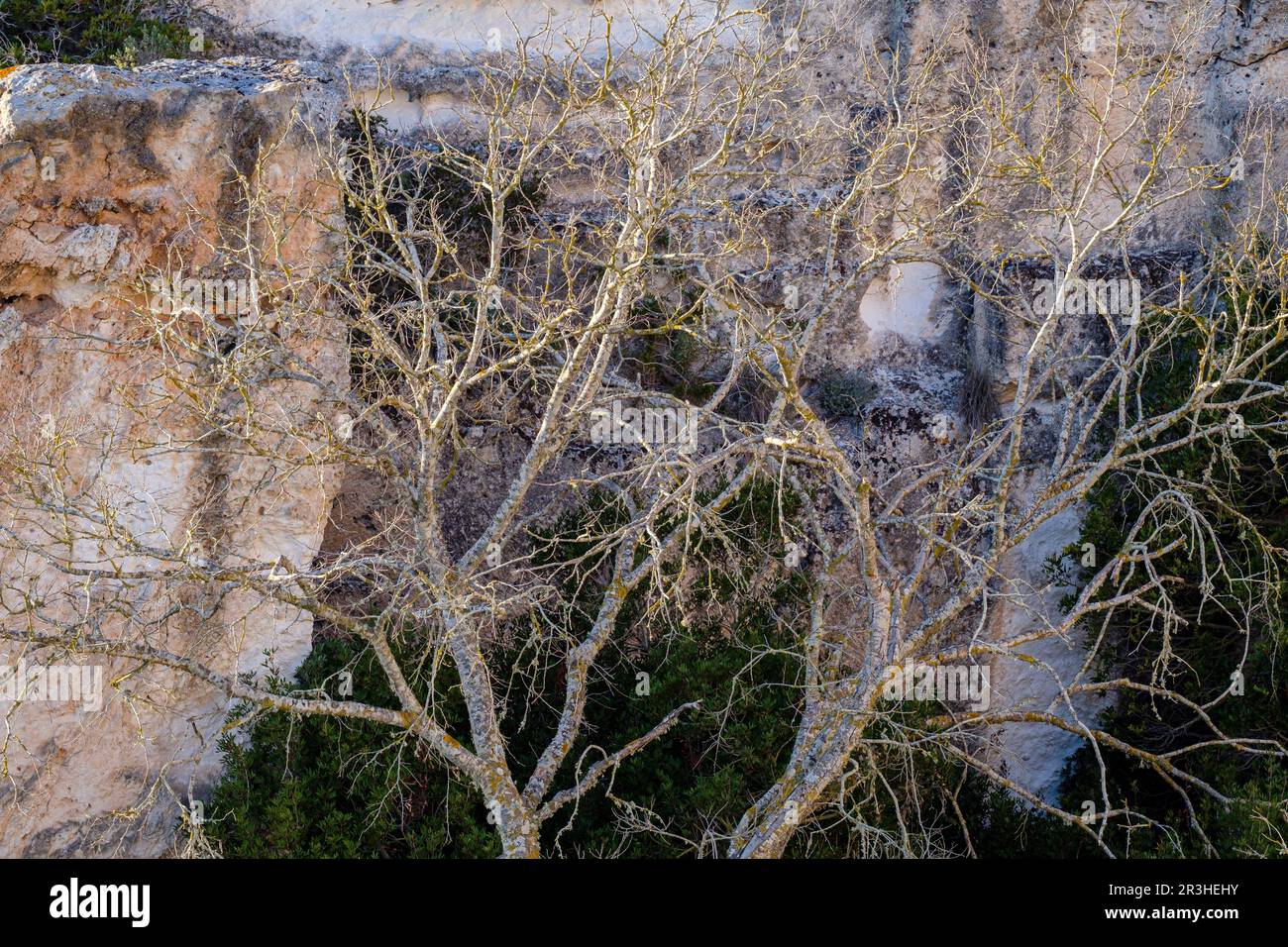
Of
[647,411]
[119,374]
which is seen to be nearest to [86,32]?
[119,374]

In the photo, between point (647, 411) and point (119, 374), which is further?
point (647, 411)

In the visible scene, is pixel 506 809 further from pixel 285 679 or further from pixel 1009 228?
pixel 1009 228

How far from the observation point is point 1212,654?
34.2 ft

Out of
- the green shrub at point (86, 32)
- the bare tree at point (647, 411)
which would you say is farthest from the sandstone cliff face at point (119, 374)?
the green shrub at point (86, 32)

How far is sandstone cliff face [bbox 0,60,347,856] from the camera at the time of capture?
980 centimetres

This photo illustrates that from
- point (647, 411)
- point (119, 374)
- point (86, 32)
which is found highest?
point (86, 32)

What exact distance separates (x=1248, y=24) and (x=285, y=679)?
10208 millimetres

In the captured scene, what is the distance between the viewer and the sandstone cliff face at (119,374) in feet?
32.2

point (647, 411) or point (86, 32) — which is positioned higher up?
point (86, 32)

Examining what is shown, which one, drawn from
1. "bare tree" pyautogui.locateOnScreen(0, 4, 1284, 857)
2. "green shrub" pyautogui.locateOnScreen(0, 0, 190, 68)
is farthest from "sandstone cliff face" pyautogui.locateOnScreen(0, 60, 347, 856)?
"green shrub" pyautogui.locateOnScreen(0, 0, 190, 68)

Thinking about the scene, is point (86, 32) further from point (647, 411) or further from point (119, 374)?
point (647, 411)

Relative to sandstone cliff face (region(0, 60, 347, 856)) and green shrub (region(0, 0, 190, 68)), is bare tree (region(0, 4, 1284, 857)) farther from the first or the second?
green shrub (region(0, 0, 190, 68))

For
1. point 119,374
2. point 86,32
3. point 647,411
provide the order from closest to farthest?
point 119,374 < point 647,411 < point 86,32

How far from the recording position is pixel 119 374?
10203 millimetres
